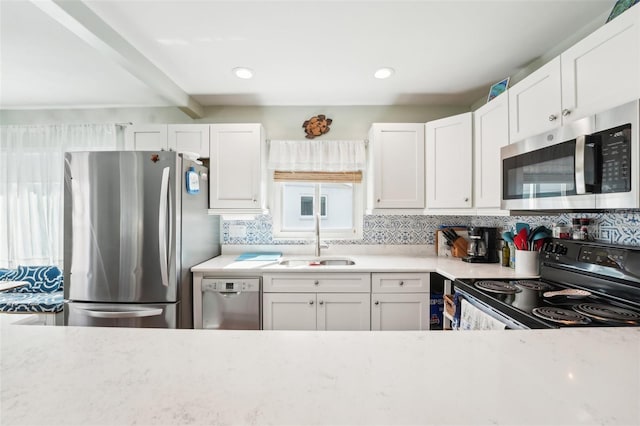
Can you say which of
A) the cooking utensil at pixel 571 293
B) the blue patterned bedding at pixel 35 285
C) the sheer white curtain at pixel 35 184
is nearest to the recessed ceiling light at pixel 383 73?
the cooking utensil at pixel 571 293

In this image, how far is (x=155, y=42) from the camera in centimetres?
181

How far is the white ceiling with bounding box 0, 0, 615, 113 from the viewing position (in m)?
1.53

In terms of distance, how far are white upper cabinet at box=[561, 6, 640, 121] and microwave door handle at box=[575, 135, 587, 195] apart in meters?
0.17

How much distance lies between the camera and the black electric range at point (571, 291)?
44.3 inches

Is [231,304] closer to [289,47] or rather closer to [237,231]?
[237,231]

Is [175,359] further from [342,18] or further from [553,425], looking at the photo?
[342,18]

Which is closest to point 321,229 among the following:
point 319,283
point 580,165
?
point 319,283

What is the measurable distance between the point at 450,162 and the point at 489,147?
0.36m

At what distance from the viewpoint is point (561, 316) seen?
1126 mm

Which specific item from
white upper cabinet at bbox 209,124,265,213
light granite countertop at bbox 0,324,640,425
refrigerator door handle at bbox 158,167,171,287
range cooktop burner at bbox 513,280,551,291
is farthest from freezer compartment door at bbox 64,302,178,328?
range cooktop burner at bbox 513,280,551,291

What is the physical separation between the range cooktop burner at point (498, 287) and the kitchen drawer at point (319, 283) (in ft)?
2.62

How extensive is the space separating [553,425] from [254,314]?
200 centimetres

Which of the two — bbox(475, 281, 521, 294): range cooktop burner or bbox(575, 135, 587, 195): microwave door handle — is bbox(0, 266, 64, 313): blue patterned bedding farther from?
bbox(575, 135, 587, 195): microwave door handle

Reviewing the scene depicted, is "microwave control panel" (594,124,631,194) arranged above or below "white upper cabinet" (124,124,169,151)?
below
